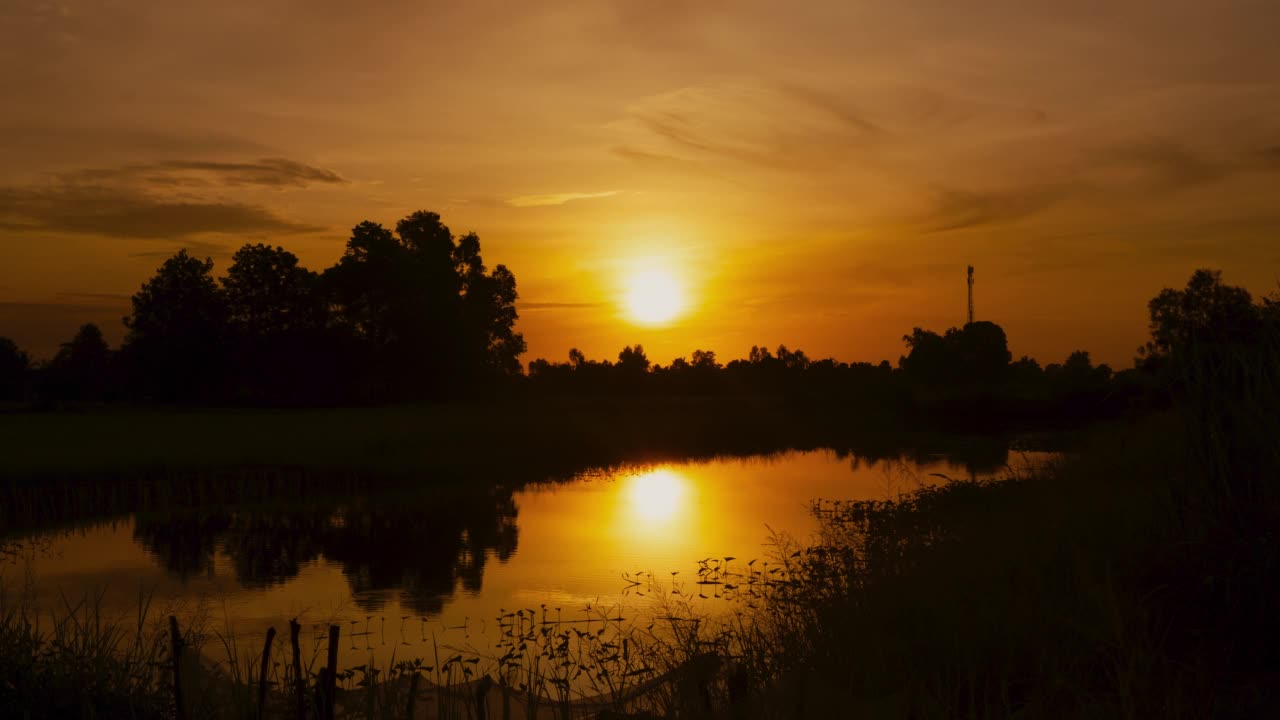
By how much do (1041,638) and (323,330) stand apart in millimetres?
67526

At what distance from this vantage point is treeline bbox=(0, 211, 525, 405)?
67750 mm

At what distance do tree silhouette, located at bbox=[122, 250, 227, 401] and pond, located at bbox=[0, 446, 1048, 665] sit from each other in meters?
41.8

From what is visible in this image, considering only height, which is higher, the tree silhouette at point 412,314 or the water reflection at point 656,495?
the tree silhouette at point 412,314

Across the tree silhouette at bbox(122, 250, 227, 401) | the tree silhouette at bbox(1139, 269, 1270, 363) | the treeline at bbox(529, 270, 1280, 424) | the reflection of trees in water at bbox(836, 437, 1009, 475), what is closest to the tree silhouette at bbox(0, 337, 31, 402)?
the tree silhouette at bbox(122, 250, 227, 401)

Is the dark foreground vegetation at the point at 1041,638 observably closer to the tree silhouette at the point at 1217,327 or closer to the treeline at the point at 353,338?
the tree silhouette at the point at 1217,327

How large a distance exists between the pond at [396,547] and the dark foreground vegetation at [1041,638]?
2760mm

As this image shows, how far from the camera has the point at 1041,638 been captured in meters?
7.32

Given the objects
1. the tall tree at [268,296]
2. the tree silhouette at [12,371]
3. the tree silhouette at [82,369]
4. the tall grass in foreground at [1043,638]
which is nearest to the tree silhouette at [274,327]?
the tall tree at [268,296]

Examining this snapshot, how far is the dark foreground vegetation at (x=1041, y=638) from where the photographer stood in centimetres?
644

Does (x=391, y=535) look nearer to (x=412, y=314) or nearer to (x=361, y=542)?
(x=361, y=542)

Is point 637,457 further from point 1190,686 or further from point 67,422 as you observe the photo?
point 1190,686

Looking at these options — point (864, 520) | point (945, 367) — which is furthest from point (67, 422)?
point (945, 367)

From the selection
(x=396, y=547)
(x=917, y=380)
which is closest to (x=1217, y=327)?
(x=396, y=547)

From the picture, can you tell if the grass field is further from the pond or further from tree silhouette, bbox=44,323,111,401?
tree silhouette, bbox=44,323,111,401
